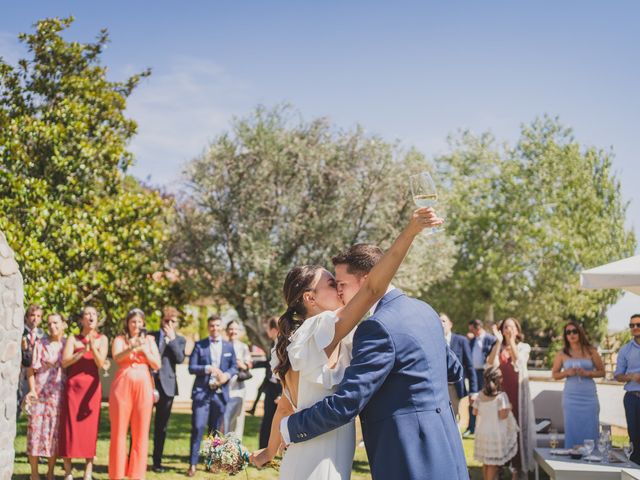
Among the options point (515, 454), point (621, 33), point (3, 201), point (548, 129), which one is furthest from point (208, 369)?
point (548, 129)

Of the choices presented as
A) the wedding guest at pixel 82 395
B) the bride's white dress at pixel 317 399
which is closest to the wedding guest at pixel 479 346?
the wedding guest at pixel 82 395

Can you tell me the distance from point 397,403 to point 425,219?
2.98 feet

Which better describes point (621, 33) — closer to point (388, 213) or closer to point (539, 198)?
point (388, 213)

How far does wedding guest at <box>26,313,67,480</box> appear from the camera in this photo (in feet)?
26.0

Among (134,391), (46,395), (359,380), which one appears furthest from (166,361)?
(359,380)

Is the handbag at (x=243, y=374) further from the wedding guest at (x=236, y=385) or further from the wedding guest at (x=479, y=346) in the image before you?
the wedding guest at (x=479, y=346)

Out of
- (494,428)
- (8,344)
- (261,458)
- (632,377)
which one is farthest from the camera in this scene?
(632,377)

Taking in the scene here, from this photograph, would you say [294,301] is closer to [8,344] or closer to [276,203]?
[8,344]

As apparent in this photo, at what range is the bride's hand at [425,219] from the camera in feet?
9.43

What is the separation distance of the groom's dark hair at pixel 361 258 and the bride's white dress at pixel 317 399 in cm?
26

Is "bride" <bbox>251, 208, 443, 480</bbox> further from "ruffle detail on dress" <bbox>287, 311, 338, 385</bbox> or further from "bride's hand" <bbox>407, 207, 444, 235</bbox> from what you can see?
"bride's hand" <bbox>407, 207, 444, 235</bbox>

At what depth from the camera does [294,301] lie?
3.92m

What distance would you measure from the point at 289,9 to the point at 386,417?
7.18 metres

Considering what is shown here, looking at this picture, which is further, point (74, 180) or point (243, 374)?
point (74, 180)
